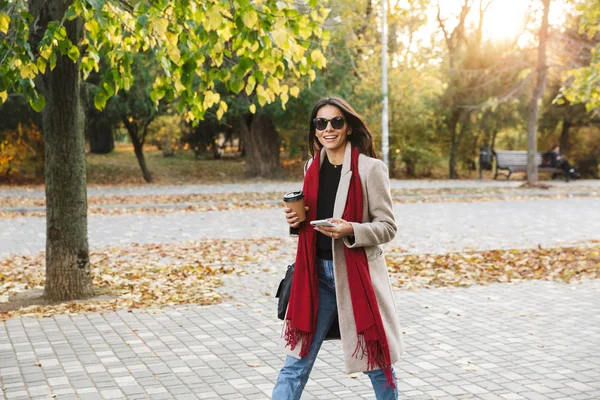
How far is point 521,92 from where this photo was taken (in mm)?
34000

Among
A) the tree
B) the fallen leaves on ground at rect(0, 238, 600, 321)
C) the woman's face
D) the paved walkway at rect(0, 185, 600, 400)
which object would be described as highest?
the tree

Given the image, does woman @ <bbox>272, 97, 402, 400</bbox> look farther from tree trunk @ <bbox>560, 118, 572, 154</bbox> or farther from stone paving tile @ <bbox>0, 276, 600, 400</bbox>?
tree trunk @ <bbox>560, 118, 572, 154</bbox>

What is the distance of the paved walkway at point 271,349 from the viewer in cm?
545

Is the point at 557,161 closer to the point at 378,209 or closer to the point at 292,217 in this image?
the point at 378,209

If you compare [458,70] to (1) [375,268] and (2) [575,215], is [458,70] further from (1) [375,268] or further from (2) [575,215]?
(1) [375,268]

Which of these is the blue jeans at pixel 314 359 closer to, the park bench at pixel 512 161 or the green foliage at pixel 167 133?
the park bench at pixel 512 161

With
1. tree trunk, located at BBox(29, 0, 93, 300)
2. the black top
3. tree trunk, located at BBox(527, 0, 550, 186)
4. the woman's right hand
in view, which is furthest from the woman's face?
tree trunk, located at BBox(527, 0, 550, 186)

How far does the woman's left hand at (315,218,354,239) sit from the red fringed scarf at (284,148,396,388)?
134mm

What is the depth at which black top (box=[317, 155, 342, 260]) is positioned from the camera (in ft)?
13.3

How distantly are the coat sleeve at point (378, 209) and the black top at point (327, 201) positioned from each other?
173 mm

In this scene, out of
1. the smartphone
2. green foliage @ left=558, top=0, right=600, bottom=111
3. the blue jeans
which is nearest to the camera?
the smartphone

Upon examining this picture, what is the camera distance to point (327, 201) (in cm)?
406

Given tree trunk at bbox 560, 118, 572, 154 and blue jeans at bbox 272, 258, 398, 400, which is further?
tree trunk at bbox 560, 118, 572, 154

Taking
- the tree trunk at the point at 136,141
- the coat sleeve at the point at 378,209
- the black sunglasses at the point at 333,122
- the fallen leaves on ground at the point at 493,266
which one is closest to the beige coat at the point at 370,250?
the coat sleeve at the point at 378,209
